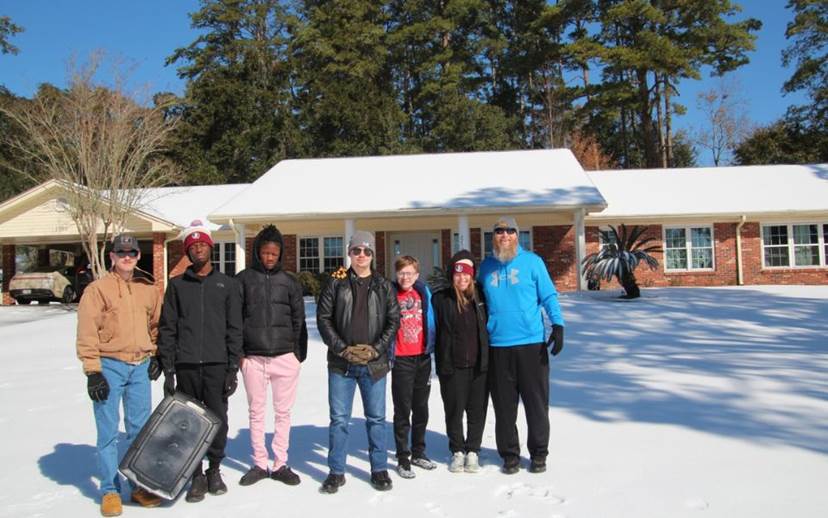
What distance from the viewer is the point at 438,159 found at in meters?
23.2

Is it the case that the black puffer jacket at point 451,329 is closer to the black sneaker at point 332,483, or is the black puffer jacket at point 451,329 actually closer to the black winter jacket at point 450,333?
the black winter jacket at point 450,333

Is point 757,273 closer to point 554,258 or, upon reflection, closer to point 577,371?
point 554,258

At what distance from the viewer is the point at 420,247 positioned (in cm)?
2111

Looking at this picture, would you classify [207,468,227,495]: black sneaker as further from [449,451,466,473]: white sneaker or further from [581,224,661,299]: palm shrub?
[581,224,661,299]: palm shrub

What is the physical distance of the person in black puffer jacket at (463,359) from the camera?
4.80m

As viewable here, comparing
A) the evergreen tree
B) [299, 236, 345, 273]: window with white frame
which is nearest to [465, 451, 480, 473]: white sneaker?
[299, 236, 345, 273]: window with white frame

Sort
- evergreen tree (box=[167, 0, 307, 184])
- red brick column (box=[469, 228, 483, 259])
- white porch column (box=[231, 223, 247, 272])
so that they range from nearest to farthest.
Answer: white porch column (box=[231, 223, 247, 272]) → red brick column (box=[469, 228, 483, 259]) → evergreen tree (box=[167, 0, 307, 184])

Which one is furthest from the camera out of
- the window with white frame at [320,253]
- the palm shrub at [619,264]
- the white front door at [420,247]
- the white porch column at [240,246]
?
the window with white frame at [320,253]

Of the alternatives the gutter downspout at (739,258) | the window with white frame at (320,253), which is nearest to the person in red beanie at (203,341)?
the window with white frame at (320,253)

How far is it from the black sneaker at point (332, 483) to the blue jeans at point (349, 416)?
34mm

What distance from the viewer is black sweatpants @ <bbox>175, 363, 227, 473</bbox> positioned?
4.50 meters

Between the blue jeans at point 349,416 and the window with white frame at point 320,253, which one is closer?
the blue jeans at point 349,416

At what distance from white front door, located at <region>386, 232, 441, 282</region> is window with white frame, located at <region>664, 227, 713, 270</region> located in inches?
286

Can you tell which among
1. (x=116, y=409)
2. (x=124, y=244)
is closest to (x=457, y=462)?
(x=116, y=409)
